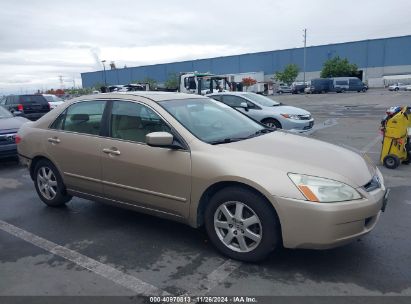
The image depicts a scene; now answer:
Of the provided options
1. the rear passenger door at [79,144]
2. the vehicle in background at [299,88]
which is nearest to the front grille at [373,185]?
the rear passenger door at [79,144]

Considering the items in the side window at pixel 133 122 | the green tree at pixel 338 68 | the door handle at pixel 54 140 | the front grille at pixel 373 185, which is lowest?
the front grille at pixel 373 185

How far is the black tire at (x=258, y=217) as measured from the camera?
3268 millimetres

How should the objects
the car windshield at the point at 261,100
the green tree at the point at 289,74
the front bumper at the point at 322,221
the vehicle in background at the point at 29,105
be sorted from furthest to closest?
the green tree at the point at 289,74 < the vehicle in background at the point at 29,105 < the car windshield at the point at 261,100 < the front bumper at the point at 322,221

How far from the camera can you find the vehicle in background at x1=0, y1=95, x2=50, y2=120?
645 inches

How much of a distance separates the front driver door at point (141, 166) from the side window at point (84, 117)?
237mm

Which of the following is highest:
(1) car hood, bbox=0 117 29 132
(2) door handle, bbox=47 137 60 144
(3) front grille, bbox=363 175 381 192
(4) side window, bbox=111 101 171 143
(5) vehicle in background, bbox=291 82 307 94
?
(4) side window, bbox=111 101 171 143

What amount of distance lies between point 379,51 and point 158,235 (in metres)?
77.4

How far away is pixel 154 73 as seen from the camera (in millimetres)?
94312

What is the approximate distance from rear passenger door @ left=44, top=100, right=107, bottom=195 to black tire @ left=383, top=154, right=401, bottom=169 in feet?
17.3

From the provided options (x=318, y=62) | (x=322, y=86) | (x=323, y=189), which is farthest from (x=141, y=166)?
(x=318, y=62)

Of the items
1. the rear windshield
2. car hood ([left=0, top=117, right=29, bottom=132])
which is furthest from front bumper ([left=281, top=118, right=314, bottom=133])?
the rear windshield

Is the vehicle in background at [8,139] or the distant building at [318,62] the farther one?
the distant building at [318,62]

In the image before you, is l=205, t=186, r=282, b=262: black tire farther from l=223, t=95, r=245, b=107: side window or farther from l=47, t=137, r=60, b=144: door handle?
l=223, t=95, r=245, b=107: side window

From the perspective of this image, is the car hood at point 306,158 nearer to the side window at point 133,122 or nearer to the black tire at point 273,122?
the side window at point 133,122
